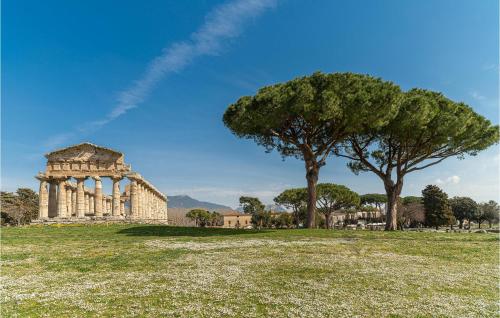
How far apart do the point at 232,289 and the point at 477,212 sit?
10045cm

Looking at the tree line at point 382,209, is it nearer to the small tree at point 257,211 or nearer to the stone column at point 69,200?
the small tree at point 257,211

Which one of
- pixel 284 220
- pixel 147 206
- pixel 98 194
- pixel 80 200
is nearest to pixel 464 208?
pixel 284 220

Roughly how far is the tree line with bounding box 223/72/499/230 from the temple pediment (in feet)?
98.9

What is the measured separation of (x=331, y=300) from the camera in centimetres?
998

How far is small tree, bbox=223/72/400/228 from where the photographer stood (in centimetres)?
3322

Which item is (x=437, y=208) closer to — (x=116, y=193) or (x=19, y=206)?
(x=116, y=193)

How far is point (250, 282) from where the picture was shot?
39.4ft

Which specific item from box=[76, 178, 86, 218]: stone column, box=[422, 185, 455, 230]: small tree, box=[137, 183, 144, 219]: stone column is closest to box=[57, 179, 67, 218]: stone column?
box=[76, 178, 86, 218]: stone column

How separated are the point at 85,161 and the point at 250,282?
56.0 m

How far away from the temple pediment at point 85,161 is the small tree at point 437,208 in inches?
2785

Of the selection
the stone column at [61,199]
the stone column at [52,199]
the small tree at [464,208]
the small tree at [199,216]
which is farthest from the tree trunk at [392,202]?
the small tree at [199,216]

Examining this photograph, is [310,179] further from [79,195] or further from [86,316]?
[79,195]

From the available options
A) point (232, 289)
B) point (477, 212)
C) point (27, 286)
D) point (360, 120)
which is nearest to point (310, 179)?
point (360, 120)

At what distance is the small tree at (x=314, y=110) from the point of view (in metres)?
33.2
